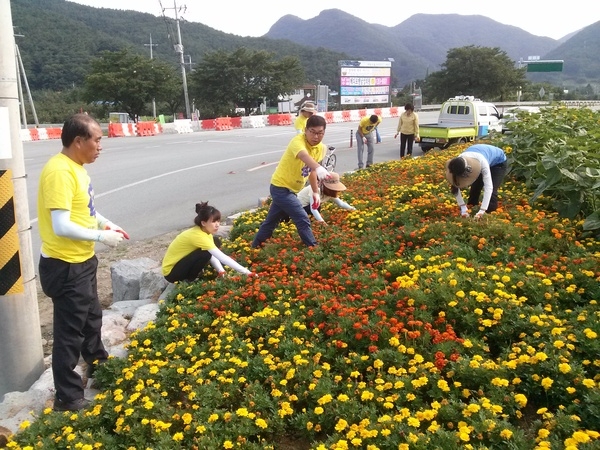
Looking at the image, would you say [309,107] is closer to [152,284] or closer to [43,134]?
[152,284]

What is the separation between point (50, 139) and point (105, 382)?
1065 inches

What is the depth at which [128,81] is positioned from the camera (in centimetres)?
4666

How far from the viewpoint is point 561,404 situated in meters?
3.22

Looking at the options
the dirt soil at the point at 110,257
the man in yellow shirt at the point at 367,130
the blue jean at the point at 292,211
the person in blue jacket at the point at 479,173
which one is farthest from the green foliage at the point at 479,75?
the blue jean at the point at 292,211

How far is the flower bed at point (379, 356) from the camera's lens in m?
3.14

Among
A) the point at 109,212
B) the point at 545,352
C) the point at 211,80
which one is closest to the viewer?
the point at 545,352

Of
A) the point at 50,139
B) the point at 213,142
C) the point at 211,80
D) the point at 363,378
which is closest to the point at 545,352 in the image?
the point at 363,378

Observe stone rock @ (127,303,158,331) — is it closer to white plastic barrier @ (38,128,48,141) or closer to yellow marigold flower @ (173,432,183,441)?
yellow marigold flower @ (173,432,183,441)

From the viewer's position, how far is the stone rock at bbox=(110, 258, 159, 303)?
20.9ft

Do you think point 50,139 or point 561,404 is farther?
point 50,139

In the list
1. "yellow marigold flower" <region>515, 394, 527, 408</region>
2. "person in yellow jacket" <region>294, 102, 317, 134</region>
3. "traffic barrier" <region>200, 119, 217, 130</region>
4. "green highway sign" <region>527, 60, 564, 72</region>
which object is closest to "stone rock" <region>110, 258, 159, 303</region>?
"person in yellow jacket" <region>294, 102, 317, 134</region>

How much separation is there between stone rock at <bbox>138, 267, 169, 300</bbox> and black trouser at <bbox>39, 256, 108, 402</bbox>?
7.42ft

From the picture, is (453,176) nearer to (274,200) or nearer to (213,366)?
(274,200)

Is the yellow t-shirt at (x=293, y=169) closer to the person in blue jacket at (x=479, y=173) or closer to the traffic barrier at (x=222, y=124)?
the person in blue jacket at (x=479, y=173)
